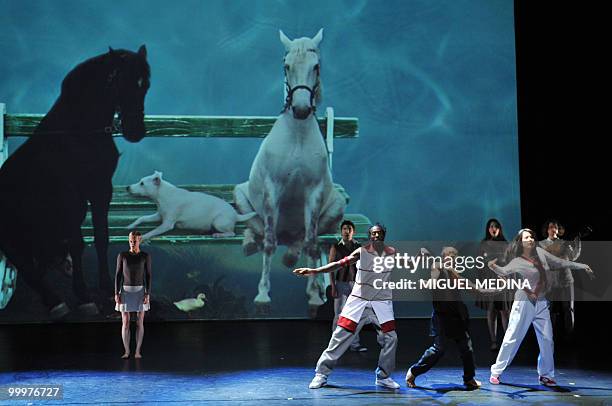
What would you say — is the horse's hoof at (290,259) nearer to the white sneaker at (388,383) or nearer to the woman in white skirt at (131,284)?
the woman in white skirt at (131,284)

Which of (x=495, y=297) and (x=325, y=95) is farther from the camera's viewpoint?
(x=325, y=95)

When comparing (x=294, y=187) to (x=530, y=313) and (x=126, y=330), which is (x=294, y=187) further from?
(x=530, y=313)

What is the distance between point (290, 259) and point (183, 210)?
205 cm

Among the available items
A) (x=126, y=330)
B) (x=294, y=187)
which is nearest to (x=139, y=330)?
(x=126, y=330)

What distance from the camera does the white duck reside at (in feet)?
42.5

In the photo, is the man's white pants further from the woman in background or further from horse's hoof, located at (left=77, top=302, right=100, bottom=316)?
horse's hoof, located at (left=77, top=302, right=100, bottom=316)

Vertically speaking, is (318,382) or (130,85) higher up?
(130,85)

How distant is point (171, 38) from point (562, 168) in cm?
719

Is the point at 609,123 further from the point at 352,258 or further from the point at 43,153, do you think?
the point at 43,153

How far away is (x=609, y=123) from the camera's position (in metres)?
12.8

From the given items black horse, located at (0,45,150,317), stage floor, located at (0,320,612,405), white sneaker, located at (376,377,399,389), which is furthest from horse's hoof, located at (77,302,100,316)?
white sneaker, located at (376,377,399,389)

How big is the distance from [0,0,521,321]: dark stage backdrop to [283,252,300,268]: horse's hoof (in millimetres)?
161

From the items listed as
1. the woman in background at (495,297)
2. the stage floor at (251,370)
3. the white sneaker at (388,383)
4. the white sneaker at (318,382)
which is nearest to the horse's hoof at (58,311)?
the stage floor at (251,370)

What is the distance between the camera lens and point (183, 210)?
42.8 ft
